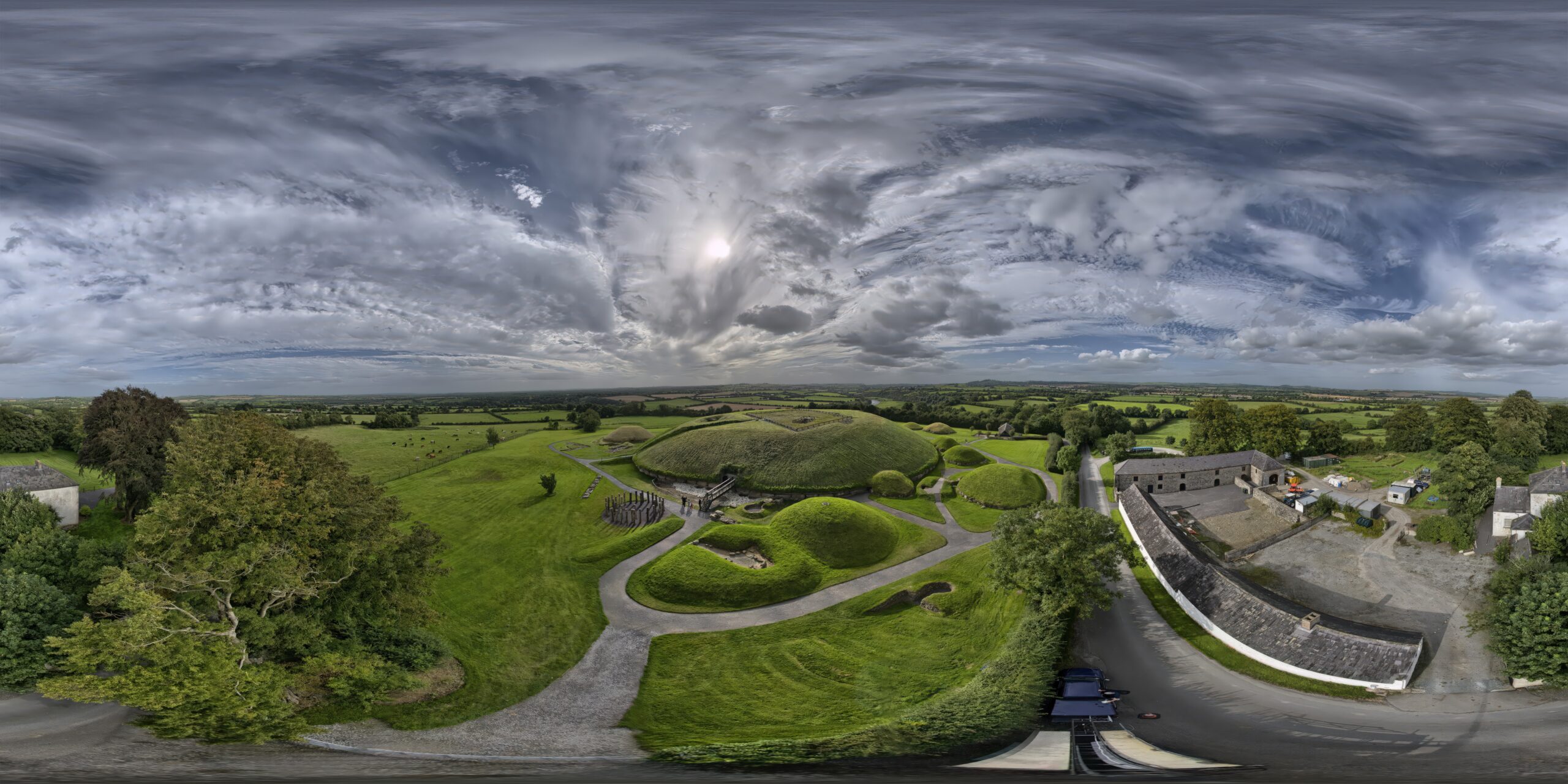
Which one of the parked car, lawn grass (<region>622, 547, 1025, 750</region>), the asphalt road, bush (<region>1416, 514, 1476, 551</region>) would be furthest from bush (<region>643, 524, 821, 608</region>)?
bush (<region>1416, 514, 1476, 551</region>)

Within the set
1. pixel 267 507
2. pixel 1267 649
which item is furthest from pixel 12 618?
pixel 1267 649

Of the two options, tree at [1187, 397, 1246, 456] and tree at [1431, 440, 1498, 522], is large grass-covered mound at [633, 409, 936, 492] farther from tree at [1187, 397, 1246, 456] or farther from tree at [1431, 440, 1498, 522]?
tree at [1431, 440, 1498, 522]

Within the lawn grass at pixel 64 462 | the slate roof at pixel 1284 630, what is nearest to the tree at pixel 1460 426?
the slate roof at pixel 1284 630

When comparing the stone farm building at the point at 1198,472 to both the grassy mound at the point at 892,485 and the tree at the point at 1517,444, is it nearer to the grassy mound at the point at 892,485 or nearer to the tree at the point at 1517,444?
the grassy mound at the point at 892,485

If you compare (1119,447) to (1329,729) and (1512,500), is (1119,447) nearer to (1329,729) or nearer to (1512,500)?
(1512,500)

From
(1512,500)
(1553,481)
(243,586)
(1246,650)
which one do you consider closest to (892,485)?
(1246,650)

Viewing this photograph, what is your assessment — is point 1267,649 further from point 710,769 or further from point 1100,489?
point 1100,489
